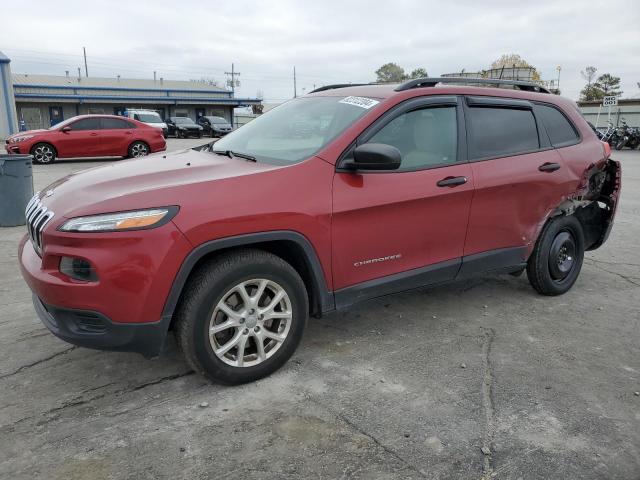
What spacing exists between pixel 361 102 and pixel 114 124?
46.6 feet

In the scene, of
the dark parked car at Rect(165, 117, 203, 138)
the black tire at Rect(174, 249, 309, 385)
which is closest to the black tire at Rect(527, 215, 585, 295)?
the black tire at Rect(174, 249, 309, 385)

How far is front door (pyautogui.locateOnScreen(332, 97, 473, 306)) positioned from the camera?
10.5 feet

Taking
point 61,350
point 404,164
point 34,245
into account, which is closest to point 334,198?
point 404,164

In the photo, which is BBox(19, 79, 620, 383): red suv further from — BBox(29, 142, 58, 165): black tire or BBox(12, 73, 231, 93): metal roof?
BBox(12, 73, 231, 93): metal roof

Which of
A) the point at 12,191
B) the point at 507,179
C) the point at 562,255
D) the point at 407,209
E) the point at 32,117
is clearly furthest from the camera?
the point at 32,117

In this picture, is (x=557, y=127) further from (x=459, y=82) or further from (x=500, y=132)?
(x=459, y=82)

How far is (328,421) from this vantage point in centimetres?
273

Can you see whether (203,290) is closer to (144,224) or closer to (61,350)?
(144,224)

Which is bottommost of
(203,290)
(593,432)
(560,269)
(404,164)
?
(593,432)

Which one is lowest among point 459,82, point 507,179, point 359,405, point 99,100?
point 359,405

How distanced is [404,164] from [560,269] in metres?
2.10

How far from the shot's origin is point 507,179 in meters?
3.93

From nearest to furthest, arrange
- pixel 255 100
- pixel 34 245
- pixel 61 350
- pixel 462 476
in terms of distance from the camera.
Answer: pixel 462 476, pixel 34 245, pixel 61 350, pixel 255 100

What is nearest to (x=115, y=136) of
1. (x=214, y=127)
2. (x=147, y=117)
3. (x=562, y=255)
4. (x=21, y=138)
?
(x=21, y=138)
